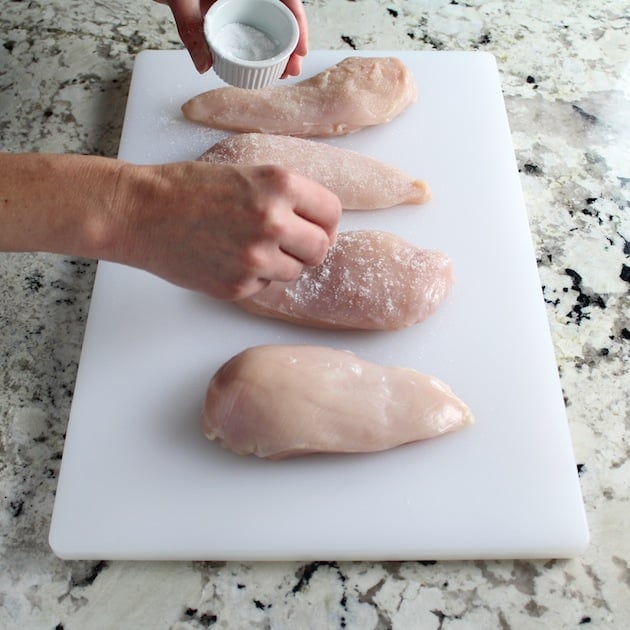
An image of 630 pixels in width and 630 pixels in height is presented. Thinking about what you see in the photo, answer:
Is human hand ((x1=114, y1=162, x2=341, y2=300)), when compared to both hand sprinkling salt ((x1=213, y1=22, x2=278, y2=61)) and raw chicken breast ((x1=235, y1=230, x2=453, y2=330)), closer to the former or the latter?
raw chicken breast ((x1=235, y1=230, x2=453, y2=330))

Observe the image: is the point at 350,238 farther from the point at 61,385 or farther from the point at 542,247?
the point at 61,385

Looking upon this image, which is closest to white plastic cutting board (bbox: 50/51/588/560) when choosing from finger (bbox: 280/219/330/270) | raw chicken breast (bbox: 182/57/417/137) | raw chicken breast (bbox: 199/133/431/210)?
raw chicken breast (bbox: 199/133/431/210)

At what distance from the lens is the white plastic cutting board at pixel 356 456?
4.29 feet

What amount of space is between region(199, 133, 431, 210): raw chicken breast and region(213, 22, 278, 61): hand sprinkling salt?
185 mm

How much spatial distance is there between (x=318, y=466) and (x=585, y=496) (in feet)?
1.59

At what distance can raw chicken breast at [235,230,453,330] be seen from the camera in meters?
1.47

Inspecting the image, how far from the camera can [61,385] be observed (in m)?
1.52

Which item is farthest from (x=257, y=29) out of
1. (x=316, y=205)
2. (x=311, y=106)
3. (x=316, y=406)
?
(x=316, y=406)

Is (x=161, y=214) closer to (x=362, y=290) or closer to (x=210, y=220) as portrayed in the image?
(x=210, y=220)

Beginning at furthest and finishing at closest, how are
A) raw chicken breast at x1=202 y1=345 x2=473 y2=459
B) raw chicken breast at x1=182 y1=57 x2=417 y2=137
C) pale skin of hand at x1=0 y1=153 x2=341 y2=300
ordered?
raw chicken breast at x1=182 y1=57 x2=417 y2=137 → raw chicken breast at x1=202 y1=345 x2=473 y2=459 → pale skin of hand at x1=0 y1=153 x2=341 y2=300

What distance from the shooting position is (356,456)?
1.37 metres

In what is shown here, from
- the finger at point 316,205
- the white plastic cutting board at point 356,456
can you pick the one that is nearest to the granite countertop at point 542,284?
the white plastic cutting board at point 356,456

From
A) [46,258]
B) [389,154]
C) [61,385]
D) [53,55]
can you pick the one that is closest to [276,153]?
[389,154]

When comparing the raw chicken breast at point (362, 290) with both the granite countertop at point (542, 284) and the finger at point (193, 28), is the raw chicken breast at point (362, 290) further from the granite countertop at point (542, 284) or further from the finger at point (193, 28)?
the finger at point (193, 28)
